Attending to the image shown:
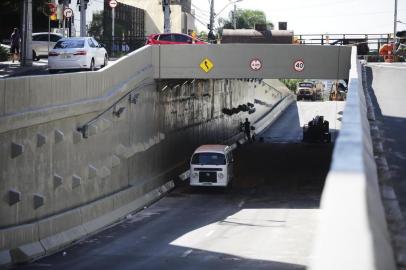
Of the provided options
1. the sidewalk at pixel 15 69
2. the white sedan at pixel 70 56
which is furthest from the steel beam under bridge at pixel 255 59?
the sidewalk at pixel 15 69

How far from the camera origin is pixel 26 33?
40438mm

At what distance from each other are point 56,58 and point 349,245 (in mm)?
33832

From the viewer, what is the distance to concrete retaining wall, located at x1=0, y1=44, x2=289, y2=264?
21.8 meters

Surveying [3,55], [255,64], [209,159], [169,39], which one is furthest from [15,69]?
[255,64]

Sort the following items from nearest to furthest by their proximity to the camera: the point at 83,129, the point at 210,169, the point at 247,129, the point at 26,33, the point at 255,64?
the point at 83,129
the point at 210,169
the point at 255,64
the point at 26,33
the point at 247,129

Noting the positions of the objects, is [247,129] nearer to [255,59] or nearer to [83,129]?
[255,59]

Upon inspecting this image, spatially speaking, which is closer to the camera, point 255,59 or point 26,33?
point 255,59

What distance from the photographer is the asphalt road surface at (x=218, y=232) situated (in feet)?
70.8

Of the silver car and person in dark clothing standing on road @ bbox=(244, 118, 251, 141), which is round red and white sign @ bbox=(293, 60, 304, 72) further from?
person in dark clothing standing on road @ bbox=(244, 118, 251, 141)

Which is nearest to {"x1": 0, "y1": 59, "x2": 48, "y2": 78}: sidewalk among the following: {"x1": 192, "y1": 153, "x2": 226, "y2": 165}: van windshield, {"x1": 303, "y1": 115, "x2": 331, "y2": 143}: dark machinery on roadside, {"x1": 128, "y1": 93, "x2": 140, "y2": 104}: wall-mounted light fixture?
{"x1": 128, "y1": 93, "x2": 140, "y2": 104}: wall-mounted light fixture

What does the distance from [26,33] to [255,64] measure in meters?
12.5

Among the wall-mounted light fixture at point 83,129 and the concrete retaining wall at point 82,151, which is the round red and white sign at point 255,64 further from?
the wall-mounted light fixture at point 83,129

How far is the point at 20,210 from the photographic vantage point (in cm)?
2203

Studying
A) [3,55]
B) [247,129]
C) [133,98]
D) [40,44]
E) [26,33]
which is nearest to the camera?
[133,98]
